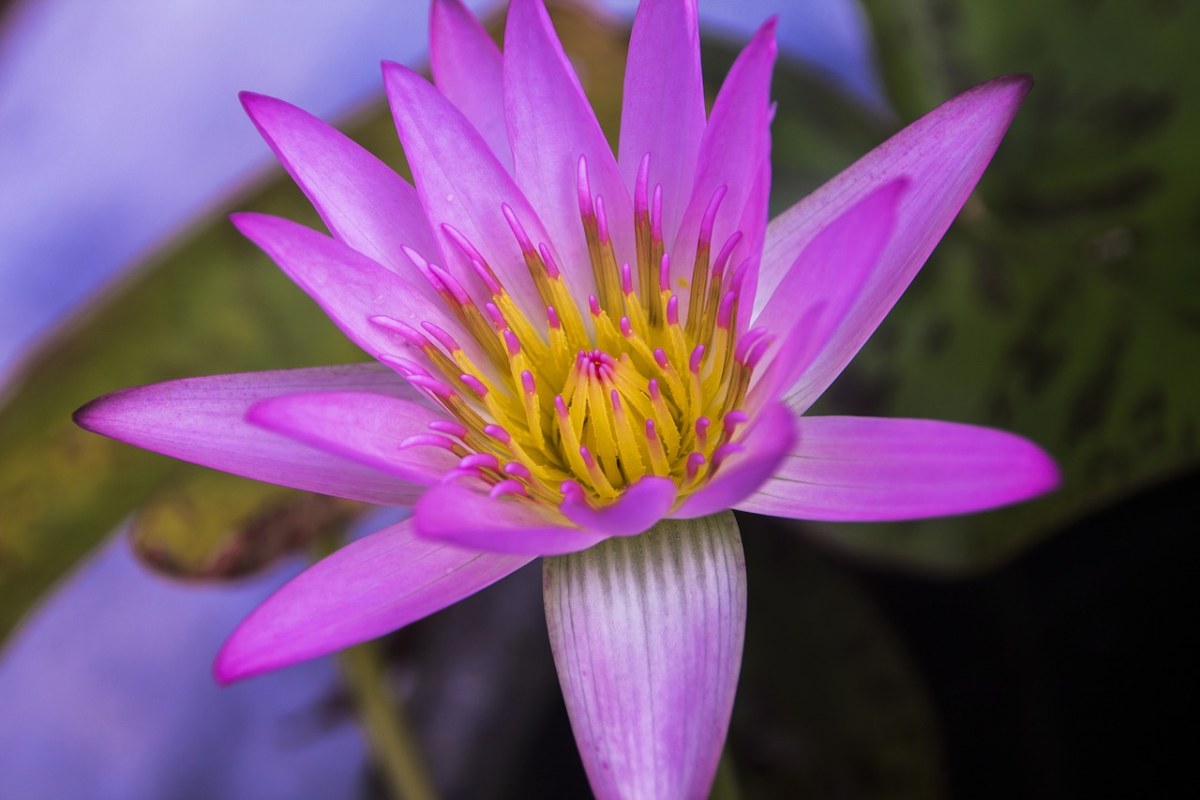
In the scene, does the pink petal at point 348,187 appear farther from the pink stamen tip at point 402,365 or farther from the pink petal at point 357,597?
the pink petal at point 357,597

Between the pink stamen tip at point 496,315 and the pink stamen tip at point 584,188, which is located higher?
the pink stamen tip at point 584,188

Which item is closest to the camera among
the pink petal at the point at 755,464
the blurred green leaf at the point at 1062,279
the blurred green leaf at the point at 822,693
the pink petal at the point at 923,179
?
the pink petal at the point at 755,464

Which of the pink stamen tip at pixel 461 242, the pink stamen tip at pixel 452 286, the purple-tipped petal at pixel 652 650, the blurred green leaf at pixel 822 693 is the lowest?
Result: the blurred green leaf at pixel 822 693

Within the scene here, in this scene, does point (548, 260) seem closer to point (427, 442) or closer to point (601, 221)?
point (601, 221)

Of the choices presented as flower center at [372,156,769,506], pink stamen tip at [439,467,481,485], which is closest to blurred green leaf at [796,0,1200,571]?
flower center at [372,156,769,506]

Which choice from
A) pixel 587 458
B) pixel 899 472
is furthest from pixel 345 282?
pixel 899 472

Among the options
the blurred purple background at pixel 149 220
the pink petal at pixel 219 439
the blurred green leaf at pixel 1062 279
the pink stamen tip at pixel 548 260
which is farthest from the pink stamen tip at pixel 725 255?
the blurred purple background at pixel 149 220

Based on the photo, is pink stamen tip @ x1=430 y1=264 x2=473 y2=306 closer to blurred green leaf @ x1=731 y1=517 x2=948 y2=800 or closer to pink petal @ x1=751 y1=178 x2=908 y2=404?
pink petal @ x1=751 y1=178 x2=908 y2=404
